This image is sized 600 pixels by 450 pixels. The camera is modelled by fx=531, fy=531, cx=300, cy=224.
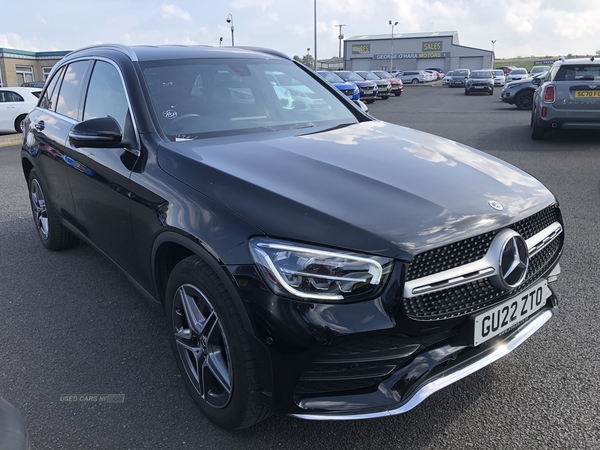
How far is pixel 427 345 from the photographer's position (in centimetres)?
209

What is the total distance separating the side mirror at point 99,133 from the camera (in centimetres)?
293

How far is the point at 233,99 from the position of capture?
3.44 meters

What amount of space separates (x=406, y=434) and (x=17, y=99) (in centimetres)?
1659

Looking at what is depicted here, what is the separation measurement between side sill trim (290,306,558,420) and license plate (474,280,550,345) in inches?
3.0

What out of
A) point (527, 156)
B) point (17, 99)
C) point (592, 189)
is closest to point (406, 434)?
point (592, 189)

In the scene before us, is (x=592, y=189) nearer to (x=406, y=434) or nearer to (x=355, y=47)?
(x=406, y=434)

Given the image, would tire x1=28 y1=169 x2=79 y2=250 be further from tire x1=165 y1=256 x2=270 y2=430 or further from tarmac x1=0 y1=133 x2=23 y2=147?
tarmac x1=0 y1=133 x2=23 y2=147

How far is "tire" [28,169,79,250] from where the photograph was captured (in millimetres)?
4656

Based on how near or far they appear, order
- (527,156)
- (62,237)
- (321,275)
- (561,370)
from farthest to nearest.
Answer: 1. (527,156)
2. (62,237)
3. (561,370)
4. (321,275)

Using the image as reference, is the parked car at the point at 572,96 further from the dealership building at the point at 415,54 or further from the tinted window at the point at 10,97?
the dealership building at the point at 415,54

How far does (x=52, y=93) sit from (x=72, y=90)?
0.68 metres

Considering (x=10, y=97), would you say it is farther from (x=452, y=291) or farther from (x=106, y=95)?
(x=452, y=291)

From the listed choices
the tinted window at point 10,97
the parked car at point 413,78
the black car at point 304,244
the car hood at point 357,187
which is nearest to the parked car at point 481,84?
the tinted window at point 10,97

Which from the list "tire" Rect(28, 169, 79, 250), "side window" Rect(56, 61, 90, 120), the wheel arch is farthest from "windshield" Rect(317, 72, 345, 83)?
the wheel arch
